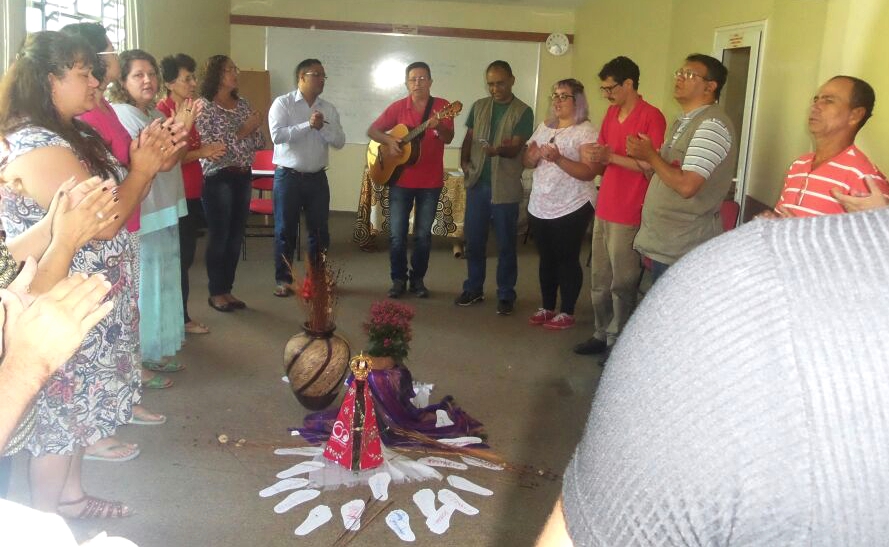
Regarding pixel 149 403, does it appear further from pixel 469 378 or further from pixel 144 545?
pixel 469 378

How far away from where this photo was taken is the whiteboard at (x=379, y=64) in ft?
27.4

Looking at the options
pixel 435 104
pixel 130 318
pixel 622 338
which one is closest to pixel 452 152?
pixel 435 104

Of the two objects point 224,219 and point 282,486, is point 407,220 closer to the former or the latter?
point 224,219

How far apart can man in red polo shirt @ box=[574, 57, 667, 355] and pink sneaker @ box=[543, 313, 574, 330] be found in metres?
0.65

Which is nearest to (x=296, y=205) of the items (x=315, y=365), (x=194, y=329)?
(x=194, y=329)

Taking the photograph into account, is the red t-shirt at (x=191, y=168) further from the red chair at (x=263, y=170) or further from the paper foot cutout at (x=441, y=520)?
the red chair at (x=263, y=170)

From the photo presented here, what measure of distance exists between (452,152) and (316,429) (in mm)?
6202

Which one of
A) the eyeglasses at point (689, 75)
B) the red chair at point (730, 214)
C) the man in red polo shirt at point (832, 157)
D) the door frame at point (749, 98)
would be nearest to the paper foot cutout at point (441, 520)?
the man in red polo shirt at point (832, 157)

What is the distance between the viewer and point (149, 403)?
3146mm

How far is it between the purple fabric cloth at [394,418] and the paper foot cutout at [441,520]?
439mm

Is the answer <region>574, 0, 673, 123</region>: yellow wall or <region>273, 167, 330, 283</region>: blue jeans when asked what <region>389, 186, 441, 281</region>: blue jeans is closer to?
<region>273, 167, 330, 283</region>: blue jeans

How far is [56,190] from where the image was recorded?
194cm

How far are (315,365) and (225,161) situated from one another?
173 centimetres

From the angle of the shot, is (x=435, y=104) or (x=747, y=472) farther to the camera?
(x=435, y=104)
